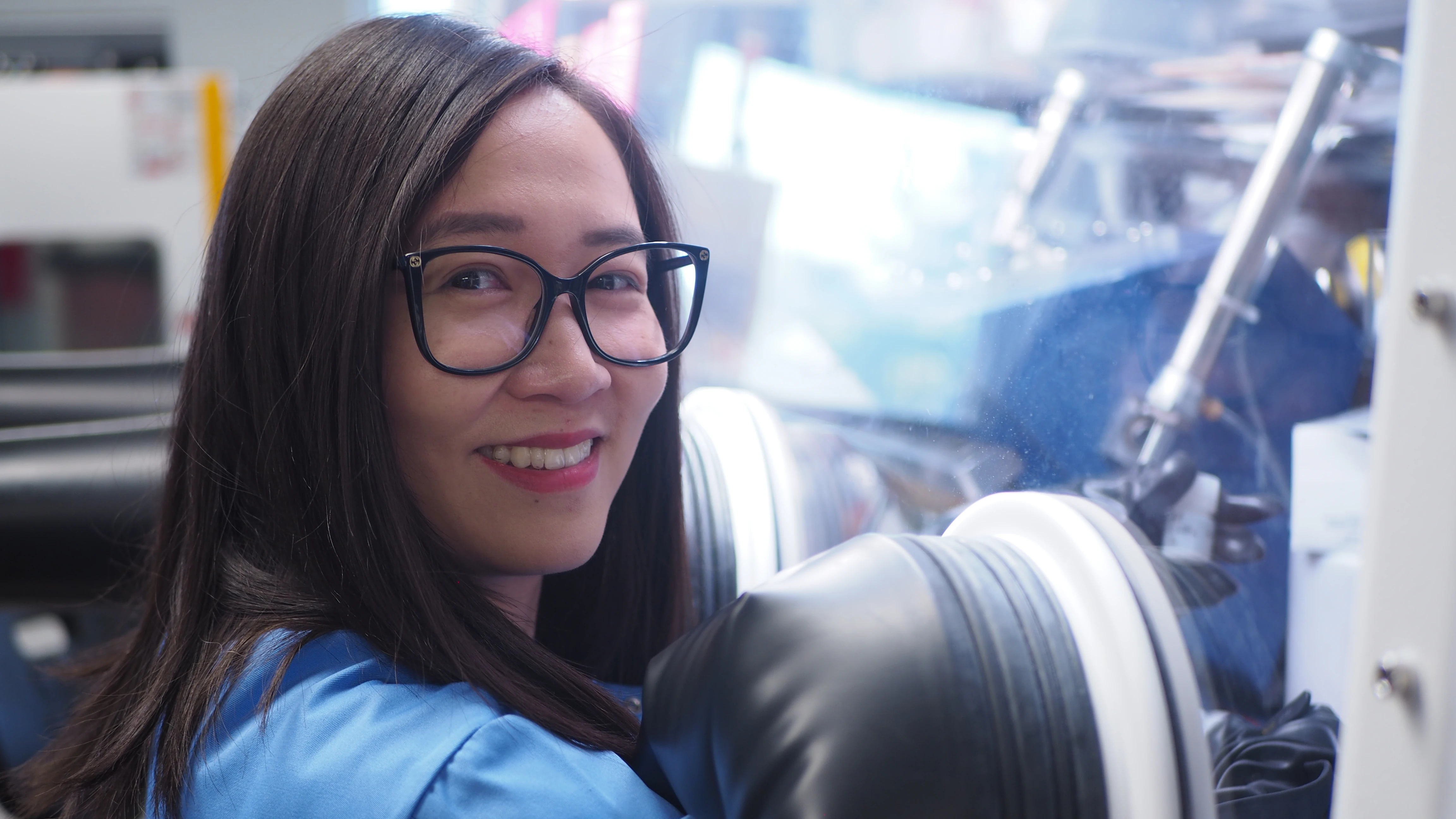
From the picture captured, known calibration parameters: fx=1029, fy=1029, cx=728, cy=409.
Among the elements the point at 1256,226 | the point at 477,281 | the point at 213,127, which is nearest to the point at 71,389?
the point at 477,281

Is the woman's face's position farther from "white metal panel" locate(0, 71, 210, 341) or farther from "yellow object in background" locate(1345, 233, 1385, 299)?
"white metal panel" locate(0, 71, 210, 341)

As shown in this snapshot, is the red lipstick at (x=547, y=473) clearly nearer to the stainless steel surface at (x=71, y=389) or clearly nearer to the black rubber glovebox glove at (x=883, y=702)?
the black rubber glovebox glove at (x=883, y=702)

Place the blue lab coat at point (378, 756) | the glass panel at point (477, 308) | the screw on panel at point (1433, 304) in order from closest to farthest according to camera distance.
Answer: the screw on panel at point (1433, 304) → the blue lab coat at point (378, 756) → the glass panel at point (477, 308)

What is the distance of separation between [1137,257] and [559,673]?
0.70 meters

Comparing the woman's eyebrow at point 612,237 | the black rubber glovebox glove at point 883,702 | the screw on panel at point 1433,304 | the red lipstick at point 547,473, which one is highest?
the screw on panel at point 1433,304

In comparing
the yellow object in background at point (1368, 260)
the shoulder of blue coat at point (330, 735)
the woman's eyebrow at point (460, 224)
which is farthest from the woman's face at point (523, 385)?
the yellow object in background at point (1368, 260)

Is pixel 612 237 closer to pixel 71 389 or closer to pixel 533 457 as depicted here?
pixel 533 457

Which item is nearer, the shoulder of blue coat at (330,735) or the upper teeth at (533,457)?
the shoulder of blue coat at (330,735)

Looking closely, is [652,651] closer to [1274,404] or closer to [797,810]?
[797,810]

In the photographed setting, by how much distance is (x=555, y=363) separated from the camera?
0.71 meters

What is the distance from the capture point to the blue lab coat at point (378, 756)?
589mm

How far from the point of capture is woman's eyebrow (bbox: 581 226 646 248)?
729 millimetres

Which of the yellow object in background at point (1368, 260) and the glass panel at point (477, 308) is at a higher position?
the yellow object in background at point (1368, 260)

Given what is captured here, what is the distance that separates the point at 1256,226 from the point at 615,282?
0.60m
